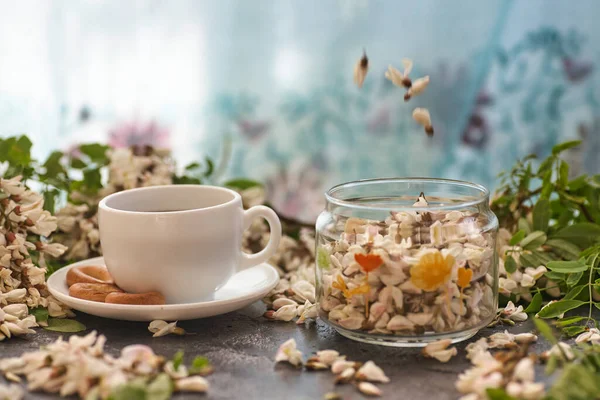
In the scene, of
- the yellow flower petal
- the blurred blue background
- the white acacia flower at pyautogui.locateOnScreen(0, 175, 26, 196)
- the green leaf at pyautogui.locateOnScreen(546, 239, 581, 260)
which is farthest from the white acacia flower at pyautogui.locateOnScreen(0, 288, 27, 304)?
the blurred blue background

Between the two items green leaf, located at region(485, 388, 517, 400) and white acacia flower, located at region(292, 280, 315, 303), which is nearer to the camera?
green leaf, located at region(485, 388, 517, 400)

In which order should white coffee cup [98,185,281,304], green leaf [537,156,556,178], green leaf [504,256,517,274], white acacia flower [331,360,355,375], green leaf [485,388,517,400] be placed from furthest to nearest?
green leaf [537,156,556,178] < green leaf [504,256,517,274] < white coffee cup [98,185,281,304] < white acacia flower [331,360,355,375] < green leaf [485,388,517,400]

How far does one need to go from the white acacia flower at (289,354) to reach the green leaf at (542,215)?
413 mm

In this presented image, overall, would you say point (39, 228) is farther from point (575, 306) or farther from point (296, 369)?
point (575, 306)

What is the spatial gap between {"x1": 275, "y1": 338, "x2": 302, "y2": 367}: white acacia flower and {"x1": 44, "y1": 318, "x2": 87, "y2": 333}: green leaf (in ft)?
0.81

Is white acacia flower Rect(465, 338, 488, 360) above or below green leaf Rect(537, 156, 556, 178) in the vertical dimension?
below

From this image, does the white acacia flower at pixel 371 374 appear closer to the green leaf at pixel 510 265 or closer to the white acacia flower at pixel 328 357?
the white acacia flower at pixel 328 357

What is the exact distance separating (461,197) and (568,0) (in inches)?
44.2

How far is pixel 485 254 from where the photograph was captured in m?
0.78

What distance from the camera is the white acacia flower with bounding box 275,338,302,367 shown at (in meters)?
0.73

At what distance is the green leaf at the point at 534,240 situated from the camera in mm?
950

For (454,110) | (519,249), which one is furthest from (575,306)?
(454,110)

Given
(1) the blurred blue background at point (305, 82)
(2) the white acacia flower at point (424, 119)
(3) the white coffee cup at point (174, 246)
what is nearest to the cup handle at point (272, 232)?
(3) the white coffee cup at point (174, 246)

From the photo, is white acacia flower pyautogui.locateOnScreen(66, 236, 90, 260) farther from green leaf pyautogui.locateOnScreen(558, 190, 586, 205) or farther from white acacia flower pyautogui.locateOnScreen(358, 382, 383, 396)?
green leaf pyautogui.locateOnScreen(558, 190, 586, 205)
